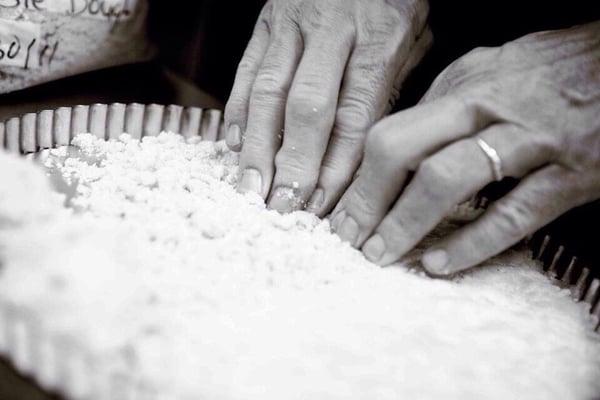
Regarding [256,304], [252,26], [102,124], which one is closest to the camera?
[256,304]

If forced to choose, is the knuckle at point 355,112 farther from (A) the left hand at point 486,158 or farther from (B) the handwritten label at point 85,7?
(B) the handwritten label at point 85,7

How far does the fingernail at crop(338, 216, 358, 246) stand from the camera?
20.5 inches

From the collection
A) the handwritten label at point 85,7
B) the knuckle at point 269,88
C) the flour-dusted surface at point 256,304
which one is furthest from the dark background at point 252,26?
the flour-dusted surface at point 256,304

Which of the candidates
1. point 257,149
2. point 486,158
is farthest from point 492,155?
point 257,149

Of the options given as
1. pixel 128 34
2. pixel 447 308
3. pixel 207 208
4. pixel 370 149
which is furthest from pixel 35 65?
pixel 447 308

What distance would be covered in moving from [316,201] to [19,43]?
0.41m

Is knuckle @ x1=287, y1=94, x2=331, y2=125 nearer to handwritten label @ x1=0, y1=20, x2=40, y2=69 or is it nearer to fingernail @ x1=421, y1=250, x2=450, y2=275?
fingernail @ x1=421, y1=250, x2=450, y2=275

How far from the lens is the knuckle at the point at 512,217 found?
0.48m

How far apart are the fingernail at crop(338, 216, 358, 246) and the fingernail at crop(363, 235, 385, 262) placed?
0.05ft

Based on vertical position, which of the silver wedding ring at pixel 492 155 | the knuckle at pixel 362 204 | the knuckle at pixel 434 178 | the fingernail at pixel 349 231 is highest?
the silver wedding ring at pixel 492 155

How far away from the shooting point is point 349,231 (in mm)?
521

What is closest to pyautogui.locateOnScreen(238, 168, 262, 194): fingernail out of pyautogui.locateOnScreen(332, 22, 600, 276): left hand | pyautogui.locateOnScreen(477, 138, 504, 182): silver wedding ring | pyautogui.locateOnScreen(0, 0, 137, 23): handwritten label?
pyautogui.locateOnScreen(332, 22, 600, 276): left hand

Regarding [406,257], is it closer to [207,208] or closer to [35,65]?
[207,208]

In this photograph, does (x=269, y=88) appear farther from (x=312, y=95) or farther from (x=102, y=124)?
(x=102, y=124)
